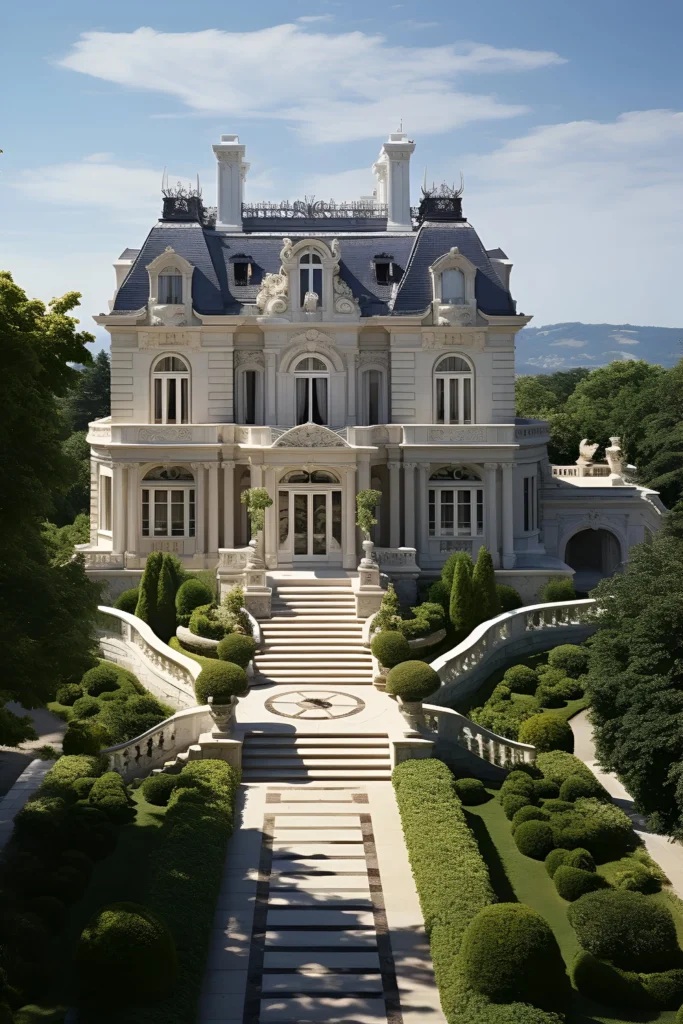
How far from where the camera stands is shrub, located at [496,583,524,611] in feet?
150

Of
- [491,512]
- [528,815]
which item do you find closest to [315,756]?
[528,815]

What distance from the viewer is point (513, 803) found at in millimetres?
29938

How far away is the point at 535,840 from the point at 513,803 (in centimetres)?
223

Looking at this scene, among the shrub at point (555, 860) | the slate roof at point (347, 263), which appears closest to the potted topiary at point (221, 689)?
the shrub at point (555, 860)

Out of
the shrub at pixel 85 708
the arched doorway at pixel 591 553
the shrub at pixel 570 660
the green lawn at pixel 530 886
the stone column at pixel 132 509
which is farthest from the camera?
the arched doorway at pixel 591 553

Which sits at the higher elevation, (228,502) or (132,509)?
(228,502)

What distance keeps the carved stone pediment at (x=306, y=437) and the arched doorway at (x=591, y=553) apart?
569 inches

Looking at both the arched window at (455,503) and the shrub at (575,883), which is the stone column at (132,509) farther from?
the shrub at (575,883)

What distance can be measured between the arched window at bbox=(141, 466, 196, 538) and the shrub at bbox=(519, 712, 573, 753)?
728 inches

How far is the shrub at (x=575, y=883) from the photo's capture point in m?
25.6

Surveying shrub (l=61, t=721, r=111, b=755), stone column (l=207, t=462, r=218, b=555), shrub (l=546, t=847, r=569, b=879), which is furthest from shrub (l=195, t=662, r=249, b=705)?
stone column (l=207, t=462, r=218, b=555)

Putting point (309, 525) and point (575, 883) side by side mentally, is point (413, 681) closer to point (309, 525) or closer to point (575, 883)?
point (575, 883)

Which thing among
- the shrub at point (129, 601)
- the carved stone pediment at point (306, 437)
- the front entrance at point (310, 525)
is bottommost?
the shrub at point (129, 601)

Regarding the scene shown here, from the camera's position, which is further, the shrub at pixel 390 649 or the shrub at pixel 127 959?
the shrub at pixel 390 649
